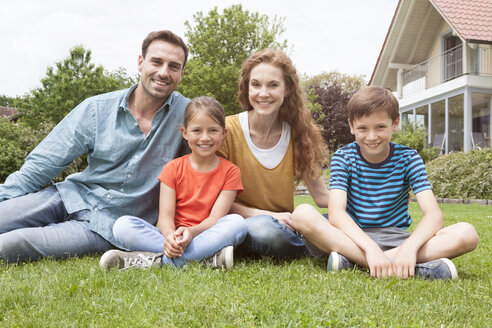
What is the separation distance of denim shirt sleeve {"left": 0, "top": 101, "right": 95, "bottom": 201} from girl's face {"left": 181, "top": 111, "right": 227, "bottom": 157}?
847 mm

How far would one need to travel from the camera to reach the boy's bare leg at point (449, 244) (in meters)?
2.68

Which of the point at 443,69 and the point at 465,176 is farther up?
the point at 443,69

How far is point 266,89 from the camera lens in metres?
3.31

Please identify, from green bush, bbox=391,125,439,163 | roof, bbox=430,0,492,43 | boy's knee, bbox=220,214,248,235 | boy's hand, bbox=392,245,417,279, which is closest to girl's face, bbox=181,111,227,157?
boy's knee, bbox=220,214,248,235

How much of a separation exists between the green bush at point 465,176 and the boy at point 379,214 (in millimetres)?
8194

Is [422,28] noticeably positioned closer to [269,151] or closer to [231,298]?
[269,151]

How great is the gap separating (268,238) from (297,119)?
110 centimetres

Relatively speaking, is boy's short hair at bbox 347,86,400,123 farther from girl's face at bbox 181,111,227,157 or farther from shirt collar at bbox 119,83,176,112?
shirt collar at bbox 119,83,176,112

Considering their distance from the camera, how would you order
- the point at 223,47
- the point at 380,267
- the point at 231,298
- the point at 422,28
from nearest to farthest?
the point at 231,298 → the point at 380,267 → the point at 422,28 → the point at 223,47

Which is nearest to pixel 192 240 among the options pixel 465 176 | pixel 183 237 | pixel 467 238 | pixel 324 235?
pixel 183 237

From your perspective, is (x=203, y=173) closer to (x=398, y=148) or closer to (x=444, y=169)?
(x=398, y=148)

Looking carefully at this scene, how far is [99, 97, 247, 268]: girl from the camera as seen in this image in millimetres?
2748

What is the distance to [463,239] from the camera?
8.76ft

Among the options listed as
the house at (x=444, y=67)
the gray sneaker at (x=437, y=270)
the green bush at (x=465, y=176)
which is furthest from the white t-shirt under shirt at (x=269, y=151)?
the house at (x=444, y=67)
